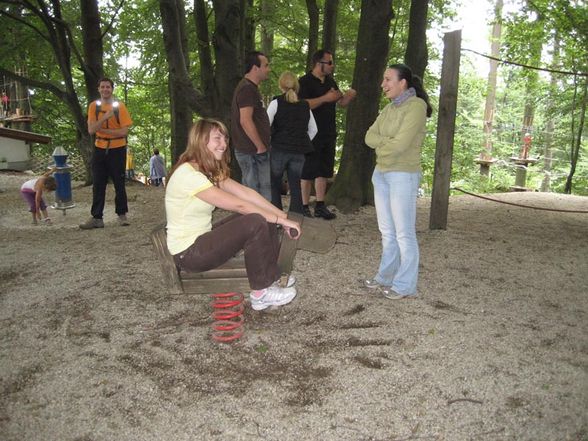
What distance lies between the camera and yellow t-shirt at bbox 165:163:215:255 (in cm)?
322

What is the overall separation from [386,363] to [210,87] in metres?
7.63

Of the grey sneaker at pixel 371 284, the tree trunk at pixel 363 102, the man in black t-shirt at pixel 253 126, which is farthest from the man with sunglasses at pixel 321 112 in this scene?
the grey sneaker at pixel 371 284

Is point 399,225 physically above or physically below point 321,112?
below

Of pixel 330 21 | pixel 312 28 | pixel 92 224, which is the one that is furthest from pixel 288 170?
pixel 312 28

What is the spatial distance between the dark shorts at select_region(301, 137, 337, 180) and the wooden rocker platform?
3.37m

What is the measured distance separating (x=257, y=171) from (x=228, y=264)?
7.54 feet

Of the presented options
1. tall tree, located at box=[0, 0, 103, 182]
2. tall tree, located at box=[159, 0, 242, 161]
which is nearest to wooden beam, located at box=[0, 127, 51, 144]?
tall tree, located at box=[0, 0, 103, 182]

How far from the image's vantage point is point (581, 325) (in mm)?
3668

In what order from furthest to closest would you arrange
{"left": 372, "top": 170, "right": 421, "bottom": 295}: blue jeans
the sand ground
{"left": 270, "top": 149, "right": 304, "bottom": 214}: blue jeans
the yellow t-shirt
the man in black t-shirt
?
{"left": 270, "top": 149, "right": 304, "bottom": 214}: blue jeans < the man in black t-shirt < {"left": 372, "top": 170, "right": 421, "bottom": 295}: blue jeans < the yellow t-shirt < the sand ground

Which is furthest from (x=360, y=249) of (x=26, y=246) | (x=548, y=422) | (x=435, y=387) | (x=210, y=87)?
(x=210, y=87)

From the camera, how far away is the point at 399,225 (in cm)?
398

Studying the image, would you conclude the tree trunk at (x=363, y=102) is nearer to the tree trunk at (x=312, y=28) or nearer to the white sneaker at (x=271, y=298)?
the tree trunk at (x=312, y=28)

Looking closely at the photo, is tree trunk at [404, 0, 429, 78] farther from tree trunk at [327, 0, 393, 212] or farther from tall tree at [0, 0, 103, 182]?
tall tree at [0, 0, 103, 182]

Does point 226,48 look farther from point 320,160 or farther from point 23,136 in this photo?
point 23,136
